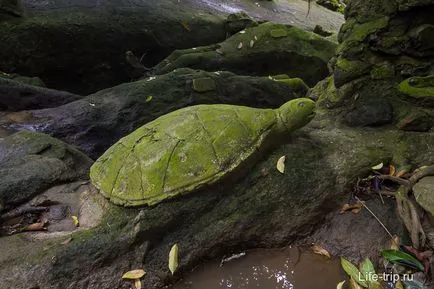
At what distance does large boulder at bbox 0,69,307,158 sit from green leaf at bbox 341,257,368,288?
357 cm

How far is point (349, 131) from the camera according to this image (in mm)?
4184

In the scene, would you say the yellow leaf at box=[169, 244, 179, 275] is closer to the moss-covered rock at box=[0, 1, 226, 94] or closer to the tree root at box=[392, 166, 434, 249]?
the tree root at box=[392, 166, 434, 249]

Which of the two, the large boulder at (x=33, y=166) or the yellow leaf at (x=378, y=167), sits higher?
the yellow leaf at (x=378, y=167)

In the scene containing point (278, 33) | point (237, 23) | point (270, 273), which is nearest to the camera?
point (270, 273)

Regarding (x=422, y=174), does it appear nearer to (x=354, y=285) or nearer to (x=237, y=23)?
(x=354, y=285)

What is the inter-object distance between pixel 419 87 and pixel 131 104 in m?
3.93

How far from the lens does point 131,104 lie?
19.3 ft

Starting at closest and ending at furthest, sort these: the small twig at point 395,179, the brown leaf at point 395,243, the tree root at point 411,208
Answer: the tree root at point 411,208
the brown leaf at point 395,243
the small twig at point 395,179

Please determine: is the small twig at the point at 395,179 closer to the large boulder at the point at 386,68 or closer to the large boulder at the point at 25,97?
the large boulder at the point at 386,68

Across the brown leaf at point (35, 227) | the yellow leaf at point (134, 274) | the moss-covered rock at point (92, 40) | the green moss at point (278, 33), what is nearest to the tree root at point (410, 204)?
the yellow leaf at point (134, 274)

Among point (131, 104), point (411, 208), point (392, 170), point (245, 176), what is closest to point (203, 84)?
point (131, 104)

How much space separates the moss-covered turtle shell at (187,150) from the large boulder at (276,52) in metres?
4.38

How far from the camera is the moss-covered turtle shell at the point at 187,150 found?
3.30 metres

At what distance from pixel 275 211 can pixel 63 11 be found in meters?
6.72
